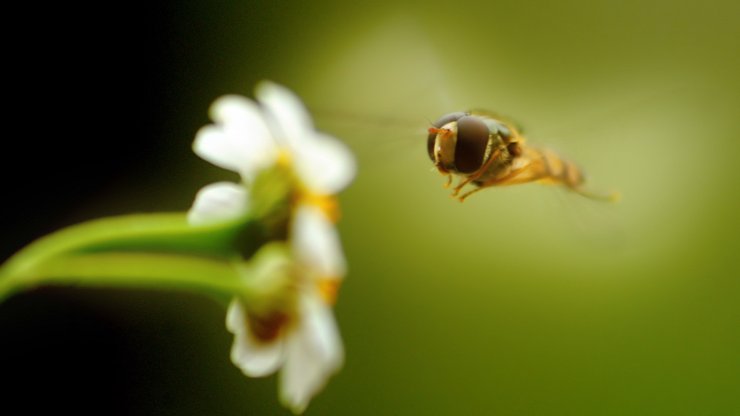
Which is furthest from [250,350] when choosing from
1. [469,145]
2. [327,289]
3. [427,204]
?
[427,204]

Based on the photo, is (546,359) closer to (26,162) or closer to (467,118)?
(26,162)

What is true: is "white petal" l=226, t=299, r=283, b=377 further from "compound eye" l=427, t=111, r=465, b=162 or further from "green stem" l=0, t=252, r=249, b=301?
"compound eye" l=427, t=111, r=465, b=162

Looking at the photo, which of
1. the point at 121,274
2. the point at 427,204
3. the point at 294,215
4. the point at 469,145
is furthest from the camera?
the point at 427,204

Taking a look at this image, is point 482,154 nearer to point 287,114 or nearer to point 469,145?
point 469,145

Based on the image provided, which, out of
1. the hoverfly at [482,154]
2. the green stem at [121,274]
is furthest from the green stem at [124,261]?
the hoverfly at [482,154]

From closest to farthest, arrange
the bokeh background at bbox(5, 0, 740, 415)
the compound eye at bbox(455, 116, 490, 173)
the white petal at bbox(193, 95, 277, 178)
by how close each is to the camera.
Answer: the white petal at bbox(193, 95, 277, 178), the compound eye at bbox(455, 116, 490, 173), the bokeh background at bbox(5, 0, 740, 415)

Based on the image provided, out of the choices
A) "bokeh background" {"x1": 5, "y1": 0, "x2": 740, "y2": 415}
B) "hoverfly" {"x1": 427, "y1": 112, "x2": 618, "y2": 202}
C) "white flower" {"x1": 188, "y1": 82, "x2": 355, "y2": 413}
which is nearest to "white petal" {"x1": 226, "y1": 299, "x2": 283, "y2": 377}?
"white flower" {"x1": 188, "y1": 82, "x2": 355, "y2": 413}
